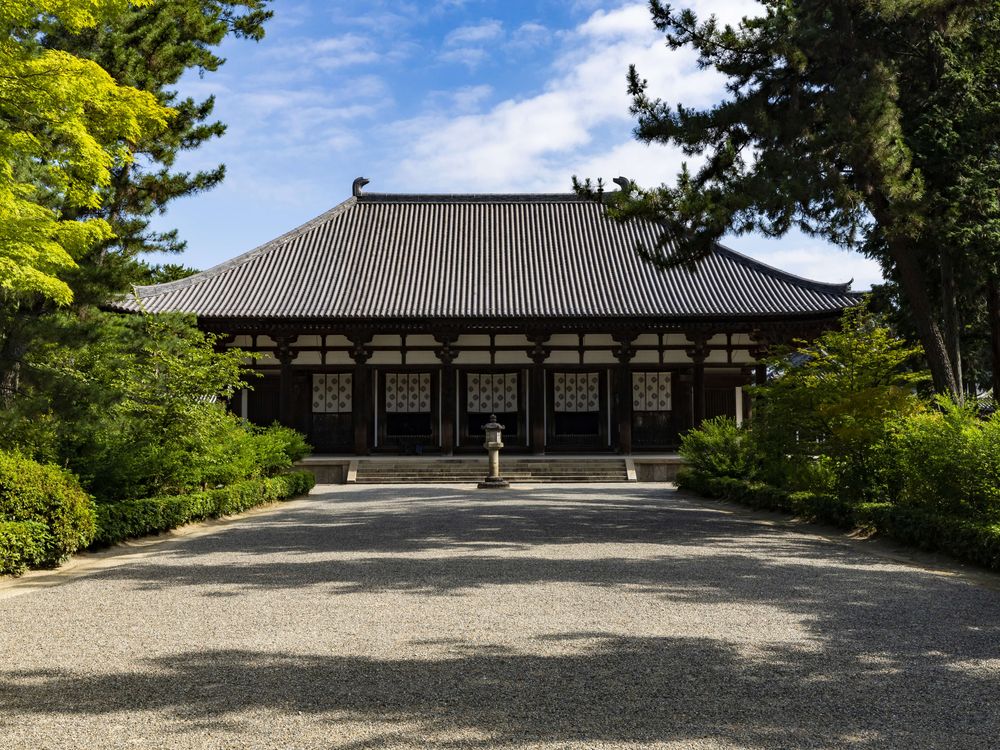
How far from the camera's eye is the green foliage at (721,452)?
48.9 ft

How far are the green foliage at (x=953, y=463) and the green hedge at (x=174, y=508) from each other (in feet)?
30.8

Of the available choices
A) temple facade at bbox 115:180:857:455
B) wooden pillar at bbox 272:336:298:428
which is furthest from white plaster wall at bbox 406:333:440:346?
wooden pillar at bbox 272:336:298:428

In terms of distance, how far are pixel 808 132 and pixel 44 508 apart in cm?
1071

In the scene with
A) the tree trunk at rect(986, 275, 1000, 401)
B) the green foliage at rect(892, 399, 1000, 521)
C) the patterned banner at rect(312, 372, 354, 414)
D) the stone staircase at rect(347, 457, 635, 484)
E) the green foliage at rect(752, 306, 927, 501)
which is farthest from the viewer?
the patterned banner at rect(312, 372, 354, 414)

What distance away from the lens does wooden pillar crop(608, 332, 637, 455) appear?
2123cm

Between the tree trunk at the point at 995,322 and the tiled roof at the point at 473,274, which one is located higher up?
the tiled roof at the point at 473,274

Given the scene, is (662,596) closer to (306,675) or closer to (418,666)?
(418,666)

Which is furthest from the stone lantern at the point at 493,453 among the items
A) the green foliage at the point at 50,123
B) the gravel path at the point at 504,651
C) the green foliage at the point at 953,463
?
the green foliage at the point at 50,123

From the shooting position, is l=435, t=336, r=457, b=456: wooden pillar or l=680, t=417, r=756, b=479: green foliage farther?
l=435, t=336, r=457, b=456: wooden pillar

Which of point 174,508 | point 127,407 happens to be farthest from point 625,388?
point 127,407

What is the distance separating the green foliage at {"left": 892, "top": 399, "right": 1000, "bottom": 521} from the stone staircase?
1082 centimetres

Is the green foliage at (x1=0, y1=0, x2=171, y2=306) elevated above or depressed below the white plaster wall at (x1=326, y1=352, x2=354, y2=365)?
above

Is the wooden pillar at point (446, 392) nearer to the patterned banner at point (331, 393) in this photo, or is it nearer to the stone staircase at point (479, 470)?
the stone staircase at point (479, 470)

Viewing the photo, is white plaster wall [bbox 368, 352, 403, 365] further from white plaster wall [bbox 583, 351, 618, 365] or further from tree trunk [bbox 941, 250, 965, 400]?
tree trunk [bbox 941, 250, 965, 400]
